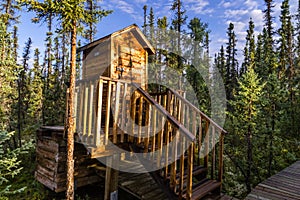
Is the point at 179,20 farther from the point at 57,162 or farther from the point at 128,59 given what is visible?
the point at 57,162

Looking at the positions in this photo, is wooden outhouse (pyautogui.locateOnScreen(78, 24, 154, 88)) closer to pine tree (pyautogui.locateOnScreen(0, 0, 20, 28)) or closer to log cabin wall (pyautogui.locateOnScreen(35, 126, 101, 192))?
log cabin wall (pyautogui.locateOnScreen(35, 126, 101, 192))

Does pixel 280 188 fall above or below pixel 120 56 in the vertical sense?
below

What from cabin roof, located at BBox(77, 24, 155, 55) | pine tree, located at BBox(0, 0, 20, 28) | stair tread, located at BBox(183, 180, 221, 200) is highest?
pine tree, located at BBox(0, 0, 20, 28)

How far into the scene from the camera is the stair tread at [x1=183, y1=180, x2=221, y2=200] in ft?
11.4

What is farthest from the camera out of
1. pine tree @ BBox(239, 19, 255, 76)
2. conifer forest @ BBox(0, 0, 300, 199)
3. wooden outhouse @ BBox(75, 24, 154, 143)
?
pine tree @ BBox(239, 19, 255, 76)

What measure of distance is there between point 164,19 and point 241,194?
14.4 m

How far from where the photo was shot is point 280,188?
13.1 feet

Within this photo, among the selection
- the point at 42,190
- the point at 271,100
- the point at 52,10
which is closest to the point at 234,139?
the point at 271,100

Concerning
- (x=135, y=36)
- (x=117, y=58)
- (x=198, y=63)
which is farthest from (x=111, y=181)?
(x=198, y=63)

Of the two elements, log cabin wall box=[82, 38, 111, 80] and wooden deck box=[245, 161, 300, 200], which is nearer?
wooden deck box=[245, 161, 300, 200]

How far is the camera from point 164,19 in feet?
53.3

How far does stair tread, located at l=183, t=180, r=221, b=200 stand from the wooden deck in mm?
654

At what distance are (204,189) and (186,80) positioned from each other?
36.8ft

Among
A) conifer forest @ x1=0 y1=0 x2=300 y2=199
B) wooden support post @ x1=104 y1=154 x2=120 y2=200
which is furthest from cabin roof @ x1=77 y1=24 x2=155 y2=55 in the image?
wooden support post @ x1=104 y1=154 x2=120 y2=200
